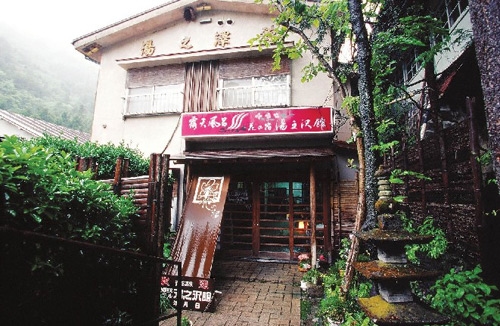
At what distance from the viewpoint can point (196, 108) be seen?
1162 centimetres

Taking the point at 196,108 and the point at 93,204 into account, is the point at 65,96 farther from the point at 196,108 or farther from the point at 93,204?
the point at 93,204

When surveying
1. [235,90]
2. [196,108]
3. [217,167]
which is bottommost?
[217,167]

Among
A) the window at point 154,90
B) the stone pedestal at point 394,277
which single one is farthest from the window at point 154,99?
the stone pedestal at point 394,277

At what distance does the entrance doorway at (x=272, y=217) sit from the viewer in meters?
10.4

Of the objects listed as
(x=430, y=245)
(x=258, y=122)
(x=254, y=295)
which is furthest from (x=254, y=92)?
(x=430, y=245)

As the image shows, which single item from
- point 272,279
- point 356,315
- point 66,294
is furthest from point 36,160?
point 272,279

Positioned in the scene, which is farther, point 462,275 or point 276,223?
point 276,223

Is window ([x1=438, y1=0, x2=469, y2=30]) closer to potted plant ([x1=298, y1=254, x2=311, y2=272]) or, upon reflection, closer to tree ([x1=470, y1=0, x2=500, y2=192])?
tree ([x1=470, y1=0, x2=500, y2=192])

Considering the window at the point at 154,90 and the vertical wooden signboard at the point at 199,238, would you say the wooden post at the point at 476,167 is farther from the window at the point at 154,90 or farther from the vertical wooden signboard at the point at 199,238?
the window at the point at 154,90

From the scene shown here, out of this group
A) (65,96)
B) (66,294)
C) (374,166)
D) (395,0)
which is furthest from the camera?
(65,96)

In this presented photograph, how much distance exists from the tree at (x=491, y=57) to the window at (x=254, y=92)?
8.10 m

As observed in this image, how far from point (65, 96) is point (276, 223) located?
2254 inches

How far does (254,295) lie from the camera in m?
7.31

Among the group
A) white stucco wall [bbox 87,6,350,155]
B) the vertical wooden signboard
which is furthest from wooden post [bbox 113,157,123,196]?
white stucco wall [bbox 87,6,350,155]
